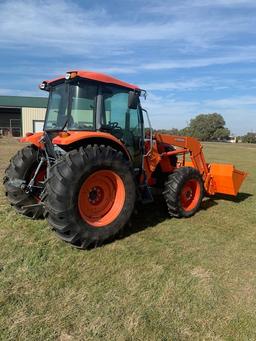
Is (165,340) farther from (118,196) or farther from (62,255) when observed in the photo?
(118,196)

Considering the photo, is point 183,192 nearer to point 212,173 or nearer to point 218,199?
point 212,173

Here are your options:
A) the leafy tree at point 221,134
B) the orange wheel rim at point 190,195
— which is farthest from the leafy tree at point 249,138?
the orange wheel rim at point 190,195

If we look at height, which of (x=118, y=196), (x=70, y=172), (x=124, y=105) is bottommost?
(x=118, y=196)

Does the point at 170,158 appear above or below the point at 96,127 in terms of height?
below

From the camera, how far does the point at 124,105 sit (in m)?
5.99

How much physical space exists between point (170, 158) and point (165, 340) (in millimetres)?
4741

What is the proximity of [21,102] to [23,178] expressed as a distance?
40059 millimetres

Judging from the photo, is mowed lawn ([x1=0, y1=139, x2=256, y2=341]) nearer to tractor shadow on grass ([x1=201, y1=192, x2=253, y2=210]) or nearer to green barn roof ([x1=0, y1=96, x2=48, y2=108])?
tractor shadow on grass ([x1=201, y1=192, x2=253, y2=210])

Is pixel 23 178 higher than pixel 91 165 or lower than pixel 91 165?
lower

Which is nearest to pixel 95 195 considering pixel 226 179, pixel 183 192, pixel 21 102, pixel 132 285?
pixel 132 285

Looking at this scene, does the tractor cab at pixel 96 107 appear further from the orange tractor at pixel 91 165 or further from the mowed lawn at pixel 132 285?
the mowed lawn at pixel 132 285

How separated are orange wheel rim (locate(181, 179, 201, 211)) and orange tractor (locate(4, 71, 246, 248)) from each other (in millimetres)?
21

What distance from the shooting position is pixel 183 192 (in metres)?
6.99

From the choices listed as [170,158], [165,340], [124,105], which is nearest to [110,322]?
[165,340]
